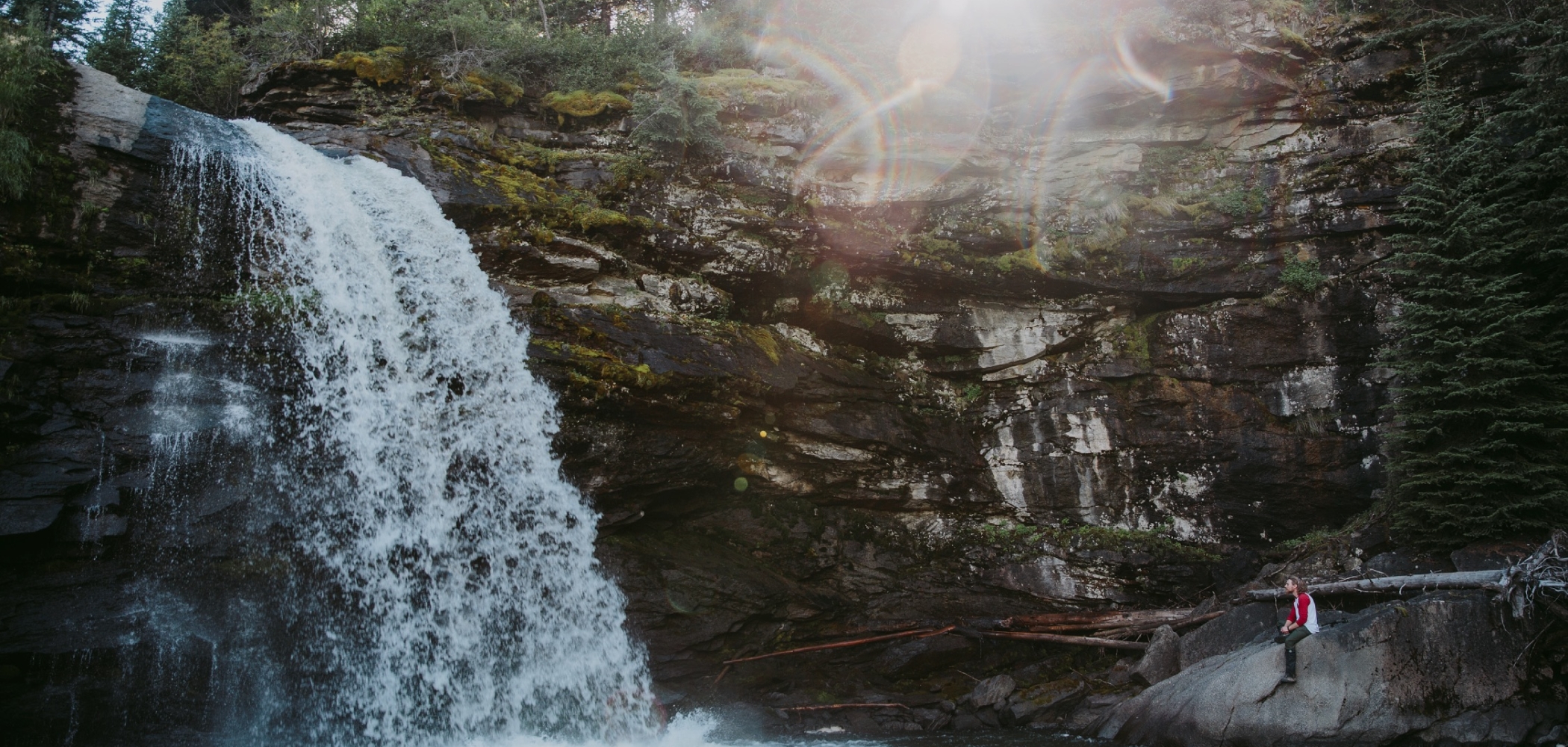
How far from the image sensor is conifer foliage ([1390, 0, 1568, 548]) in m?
10.7

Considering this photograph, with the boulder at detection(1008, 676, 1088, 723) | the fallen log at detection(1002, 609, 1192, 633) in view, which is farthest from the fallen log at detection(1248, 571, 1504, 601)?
the boulder at detection(1008, 676, 1088, 723)

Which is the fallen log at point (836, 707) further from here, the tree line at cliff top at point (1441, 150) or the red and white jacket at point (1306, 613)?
the tree line at cliff top at point (1441, 150)

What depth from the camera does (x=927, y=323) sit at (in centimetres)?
1552

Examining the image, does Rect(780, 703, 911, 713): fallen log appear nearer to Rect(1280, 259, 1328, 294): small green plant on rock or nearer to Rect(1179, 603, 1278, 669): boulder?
Rect(1179, 603, 1278, 669): boulder

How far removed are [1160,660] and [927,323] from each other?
7.00 m

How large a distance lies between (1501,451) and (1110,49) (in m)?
9.88

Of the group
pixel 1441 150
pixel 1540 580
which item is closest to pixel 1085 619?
pixel 1540 580

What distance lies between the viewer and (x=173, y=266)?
10664mm

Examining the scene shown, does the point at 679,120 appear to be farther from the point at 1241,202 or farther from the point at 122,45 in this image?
the point at 122,45

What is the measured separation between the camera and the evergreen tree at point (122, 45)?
56.0ft

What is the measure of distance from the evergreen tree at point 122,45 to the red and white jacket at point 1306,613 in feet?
74.9

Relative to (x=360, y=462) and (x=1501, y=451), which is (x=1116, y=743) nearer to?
(x=1501, y=451)

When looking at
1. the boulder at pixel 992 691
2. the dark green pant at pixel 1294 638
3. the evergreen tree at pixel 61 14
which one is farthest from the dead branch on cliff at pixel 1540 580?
the evergreen tree at pixel 61 14

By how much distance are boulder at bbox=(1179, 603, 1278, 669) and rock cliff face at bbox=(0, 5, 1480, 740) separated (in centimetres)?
240
